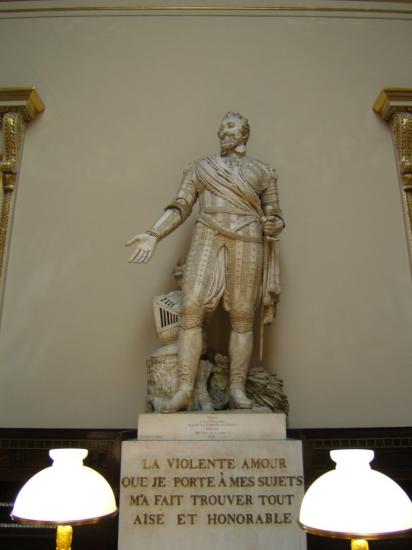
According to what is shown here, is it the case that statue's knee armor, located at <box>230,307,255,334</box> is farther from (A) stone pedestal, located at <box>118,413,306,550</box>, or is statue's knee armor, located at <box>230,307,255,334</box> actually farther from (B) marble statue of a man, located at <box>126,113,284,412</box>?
(A) stone pedestal, located at <box>118,413,306,550</box>

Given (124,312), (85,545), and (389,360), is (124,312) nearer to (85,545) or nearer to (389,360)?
(85,545)

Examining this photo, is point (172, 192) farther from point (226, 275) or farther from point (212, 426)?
point (212, 426)

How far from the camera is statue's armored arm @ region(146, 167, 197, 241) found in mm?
3369

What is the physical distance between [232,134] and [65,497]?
263cm

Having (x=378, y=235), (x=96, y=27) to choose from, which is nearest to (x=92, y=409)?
(x=378, y=235)

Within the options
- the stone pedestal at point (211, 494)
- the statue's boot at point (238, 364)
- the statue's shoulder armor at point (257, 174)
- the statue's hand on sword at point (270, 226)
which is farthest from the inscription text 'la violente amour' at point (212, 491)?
the statue's shoulder armor at point (257, 174)

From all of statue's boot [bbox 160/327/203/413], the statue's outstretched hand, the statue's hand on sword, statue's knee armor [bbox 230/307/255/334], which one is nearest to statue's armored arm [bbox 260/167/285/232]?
the statue's hand on sword

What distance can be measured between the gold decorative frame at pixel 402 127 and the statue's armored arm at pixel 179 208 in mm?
2023

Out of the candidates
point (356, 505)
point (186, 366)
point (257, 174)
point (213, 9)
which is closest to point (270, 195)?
point (257, 174)

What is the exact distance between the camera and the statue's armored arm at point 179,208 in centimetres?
337

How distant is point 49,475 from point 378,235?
3.44 meters

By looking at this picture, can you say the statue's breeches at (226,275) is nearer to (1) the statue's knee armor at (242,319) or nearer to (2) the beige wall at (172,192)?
(1) the statue's knee armor at (242,319)

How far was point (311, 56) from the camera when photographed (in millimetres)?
4910

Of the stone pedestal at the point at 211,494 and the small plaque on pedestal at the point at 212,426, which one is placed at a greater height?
the small plaque on pedestal at the point at 212,426
